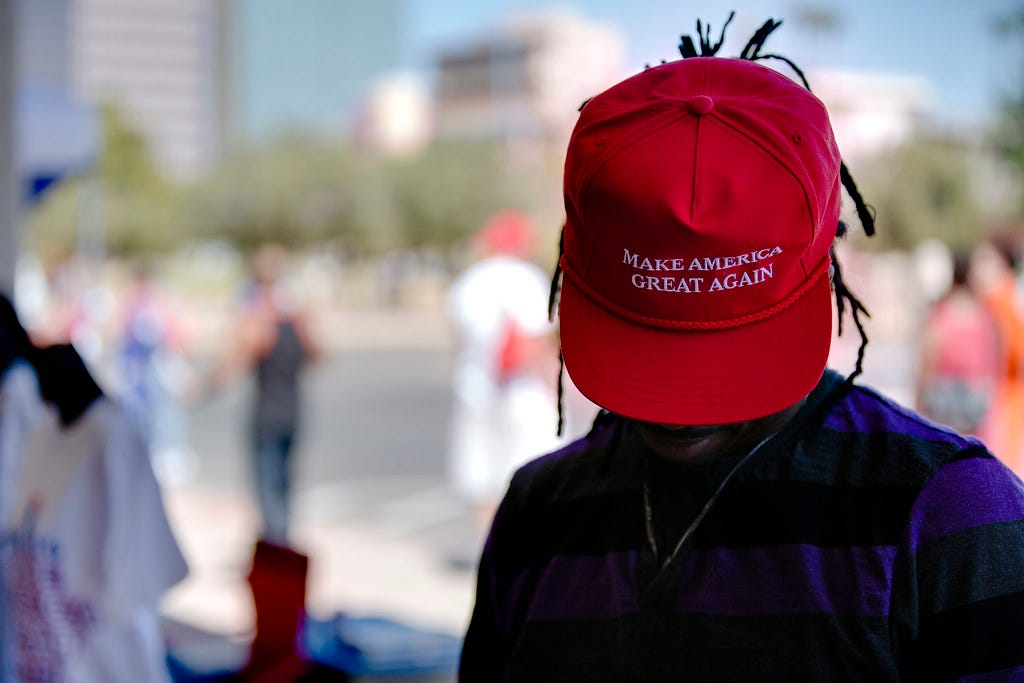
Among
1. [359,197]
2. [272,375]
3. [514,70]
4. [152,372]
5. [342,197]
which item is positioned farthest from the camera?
[514,70]

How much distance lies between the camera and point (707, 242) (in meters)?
0.94

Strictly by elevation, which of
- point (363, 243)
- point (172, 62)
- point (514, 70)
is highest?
point (172, 62)

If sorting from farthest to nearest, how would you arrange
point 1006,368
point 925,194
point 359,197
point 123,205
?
point 123,205
point 359,197
point 925,194
point 1006,368

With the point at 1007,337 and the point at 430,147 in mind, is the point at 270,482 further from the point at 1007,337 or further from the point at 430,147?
the point at 430,147

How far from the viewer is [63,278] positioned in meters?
11.0

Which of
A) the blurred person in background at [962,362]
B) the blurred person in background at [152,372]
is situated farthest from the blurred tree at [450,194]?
the blurred person in background at [962,362]

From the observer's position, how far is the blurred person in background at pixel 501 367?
5703 millimetres

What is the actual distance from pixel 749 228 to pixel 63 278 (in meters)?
11.1

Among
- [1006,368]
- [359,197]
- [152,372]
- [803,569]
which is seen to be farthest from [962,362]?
[359,197]

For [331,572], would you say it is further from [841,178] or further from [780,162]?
[780,162]

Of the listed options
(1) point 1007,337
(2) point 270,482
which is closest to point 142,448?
(2) point 270,482

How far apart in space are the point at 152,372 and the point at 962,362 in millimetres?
6399

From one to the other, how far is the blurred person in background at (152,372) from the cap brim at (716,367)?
840cm

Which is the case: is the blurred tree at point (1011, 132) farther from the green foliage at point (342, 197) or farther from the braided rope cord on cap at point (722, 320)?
the green foliage at point (342, 197)
